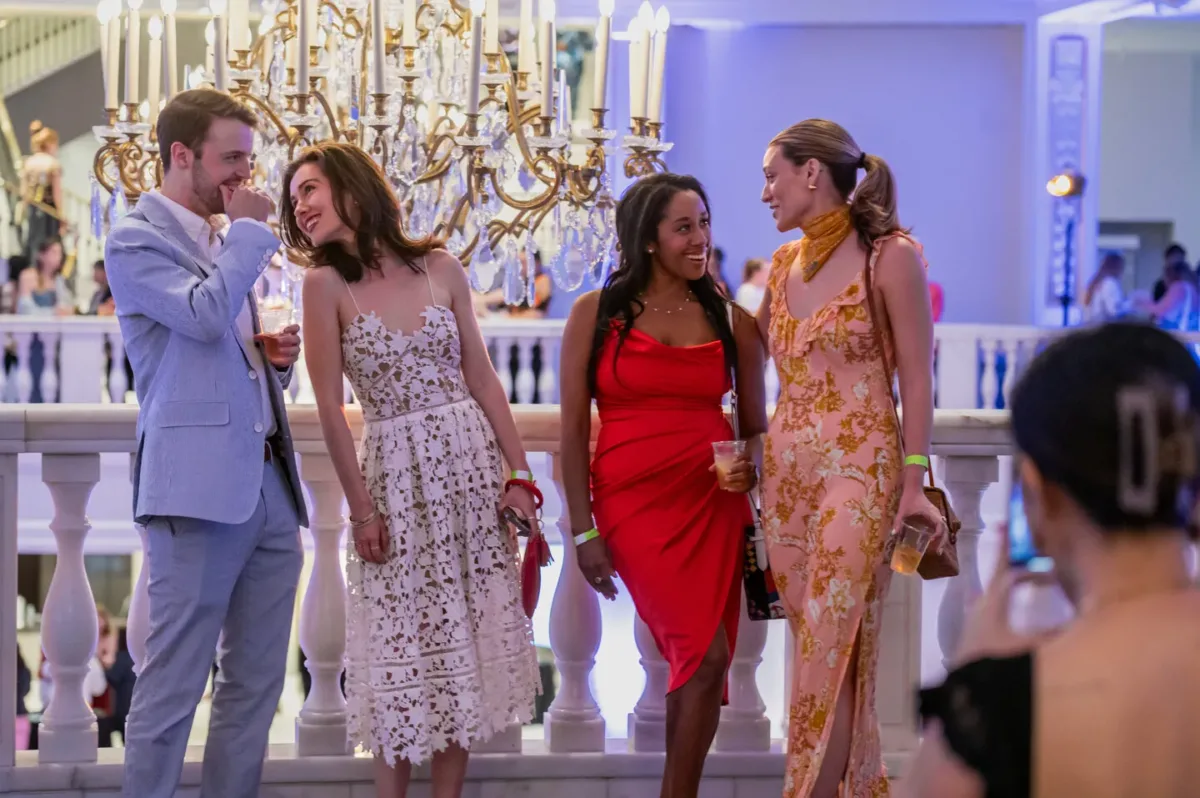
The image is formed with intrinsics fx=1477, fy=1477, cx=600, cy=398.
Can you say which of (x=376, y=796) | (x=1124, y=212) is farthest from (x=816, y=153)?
(x=1124, y=212)

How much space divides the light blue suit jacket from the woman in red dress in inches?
26.4

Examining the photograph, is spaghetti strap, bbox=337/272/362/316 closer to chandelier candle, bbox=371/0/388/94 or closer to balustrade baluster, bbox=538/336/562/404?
chandelier candle, bbox=371/0/388/94

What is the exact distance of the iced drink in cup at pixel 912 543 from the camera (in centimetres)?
274

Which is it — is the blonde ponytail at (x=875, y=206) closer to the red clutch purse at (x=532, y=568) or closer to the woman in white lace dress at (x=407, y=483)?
the woman in white lace dress at (x=407, y=483)

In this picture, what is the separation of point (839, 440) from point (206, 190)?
1.31 m

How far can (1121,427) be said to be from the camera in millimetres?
1083

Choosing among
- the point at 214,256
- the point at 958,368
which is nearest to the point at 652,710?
the point at 214,256

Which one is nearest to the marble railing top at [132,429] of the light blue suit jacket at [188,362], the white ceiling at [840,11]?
the light blue suit jacket at [188,362]

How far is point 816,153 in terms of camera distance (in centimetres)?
289

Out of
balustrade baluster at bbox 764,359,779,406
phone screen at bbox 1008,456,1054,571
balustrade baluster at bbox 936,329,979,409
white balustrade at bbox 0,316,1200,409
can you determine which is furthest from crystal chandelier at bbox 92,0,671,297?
balustrade baluster at bbox 936,329,979,409

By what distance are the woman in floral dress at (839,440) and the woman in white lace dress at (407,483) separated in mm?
564

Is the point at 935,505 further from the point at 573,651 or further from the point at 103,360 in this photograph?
the point at 103,360

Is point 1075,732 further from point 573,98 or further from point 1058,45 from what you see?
point 573,98

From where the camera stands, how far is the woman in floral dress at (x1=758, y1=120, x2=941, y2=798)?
2.81 metres
